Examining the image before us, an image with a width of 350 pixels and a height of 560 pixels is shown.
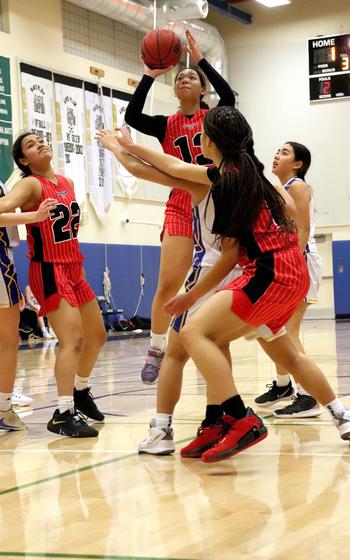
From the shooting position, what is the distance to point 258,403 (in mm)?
5234

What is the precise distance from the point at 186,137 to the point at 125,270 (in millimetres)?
10809

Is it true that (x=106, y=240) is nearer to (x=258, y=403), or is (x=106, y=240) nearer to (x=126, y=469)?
(x=258, y=403)

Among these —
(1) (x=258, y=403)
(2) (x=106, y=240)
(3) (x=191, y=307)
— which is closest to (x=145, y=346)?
(2) (x=106, y=240)

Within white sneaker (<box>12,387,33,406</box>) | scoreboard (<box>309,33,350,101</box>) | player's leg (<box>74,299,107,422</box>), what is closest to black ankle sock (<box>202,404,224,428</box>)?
player's leg (<box>74,299,107,422</box>)

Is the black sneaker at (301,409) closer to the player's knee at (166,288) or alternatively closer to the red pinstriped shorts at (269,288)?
the player's knee at (166,288)

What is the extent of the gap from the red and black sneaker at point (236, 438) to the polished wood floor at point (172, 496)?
76 mm

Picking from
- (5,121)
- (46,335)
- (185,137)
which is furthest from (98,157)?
(185,137)

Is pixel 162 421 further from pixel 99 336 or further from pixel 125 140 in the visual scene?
pixel 125 140

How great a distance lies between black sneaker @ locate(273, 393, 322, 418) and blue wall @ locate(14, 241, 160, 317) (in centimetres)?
1010

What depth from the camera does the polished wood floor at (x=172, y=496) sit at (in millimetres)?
2338

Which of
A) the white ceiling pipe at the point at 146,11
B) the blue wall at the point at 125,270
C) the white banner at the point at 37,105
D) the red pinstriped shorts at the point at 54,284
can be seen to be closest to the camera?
the red pinstriped shorts at the point at 54,284

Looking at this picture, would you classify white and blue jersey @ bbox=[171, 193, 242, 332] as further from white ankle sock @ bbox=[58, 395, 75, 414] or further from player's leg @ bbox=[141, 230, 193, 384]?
player's leg @ bbox=[141, 230, 193, 384]

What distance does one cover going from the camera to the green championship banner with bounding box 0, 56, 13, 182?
1298 centimetres

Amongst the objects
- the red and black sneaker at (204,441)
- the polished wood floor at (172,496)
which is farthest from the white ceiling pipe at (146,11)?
the red and black sneaker at (204,441)
